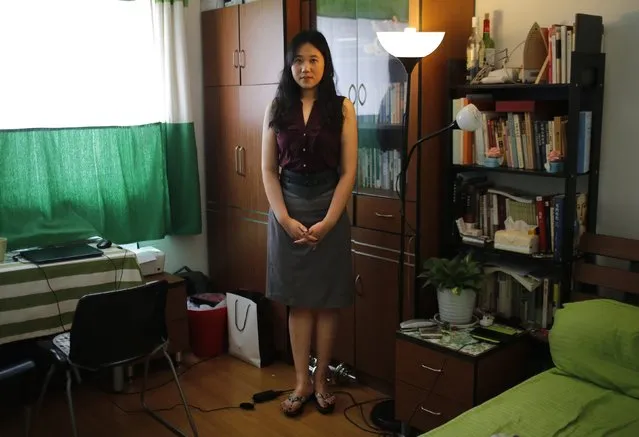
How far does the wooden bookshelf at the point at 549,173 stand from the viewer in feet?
8.55

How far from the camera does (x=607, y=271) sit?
263 centimetres

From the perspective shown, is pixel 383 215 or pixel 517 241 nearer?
pixel 517 241

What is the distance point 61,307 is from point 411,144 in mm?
1655

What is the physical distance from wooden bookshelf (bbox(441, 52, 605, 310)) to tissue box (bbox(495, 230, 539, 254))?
3 centimetres

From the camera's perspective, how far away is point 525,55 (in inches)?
108

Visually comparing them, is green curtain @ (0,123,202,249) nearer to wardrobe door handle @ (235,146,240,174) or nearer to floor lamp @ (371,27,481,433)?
wardrobe door handle @ (235,146,240,174)

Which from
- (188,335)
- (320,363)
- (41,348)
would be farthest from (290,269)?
(41,348)

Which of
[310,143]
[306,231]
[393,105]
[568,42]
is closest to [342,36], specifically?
[393,105]

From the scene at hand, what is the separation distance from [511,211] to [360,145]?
2.78 ft

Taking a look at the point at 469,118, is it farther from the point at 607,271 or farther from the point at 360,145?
the point at 360,145

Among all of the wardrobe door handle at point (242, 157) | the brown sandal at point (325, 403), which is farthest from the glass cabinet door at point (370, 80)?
the brown sandal at point (325, 403)

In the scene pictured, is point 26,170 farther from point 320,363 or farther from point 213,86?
point 320,363

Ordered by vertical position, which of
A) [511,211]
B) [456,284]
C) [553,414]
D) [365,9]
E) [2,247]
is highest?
[365,9]

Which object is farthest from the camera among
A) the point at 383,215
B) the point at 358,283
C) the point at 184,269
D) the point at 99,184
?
the point at 184,269
